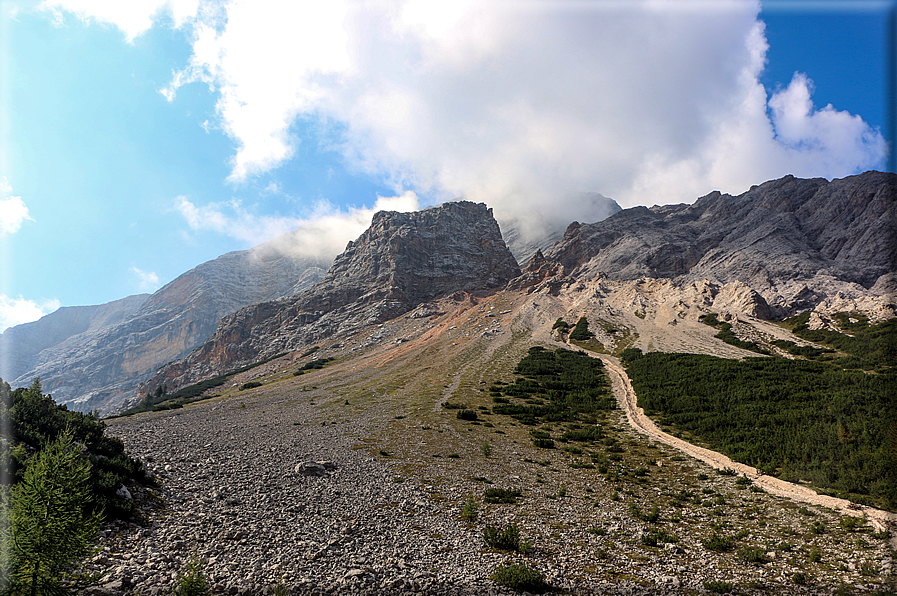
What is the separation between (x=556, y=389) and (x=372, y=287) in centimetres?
12077

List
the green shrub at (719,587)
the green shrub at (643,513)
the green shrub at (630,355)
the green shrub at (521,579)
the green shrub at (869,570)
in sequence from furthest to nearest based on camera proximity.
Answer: the green shrub at (630,355) < the green shrub at (643,513) < the green shrub at (869,570) < the green shrub at (719,587) < the green shrub at (521,579)

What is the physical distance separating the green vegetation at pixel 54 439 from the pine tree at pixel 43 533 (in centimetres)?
426

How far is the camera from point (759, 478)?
20.9 meters

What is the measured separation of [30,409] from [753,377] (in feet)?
196

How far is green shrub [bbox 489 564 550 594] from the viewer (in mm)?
10508

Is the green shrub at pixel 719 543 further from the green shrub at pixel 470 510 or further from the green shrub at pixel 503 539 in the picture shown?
the green shrub at pixel 470 510

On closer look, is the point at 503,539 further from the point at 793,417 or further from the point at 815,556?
the point at 793,417

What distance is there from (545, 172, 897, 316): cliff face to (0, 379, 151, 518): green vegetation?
123344mm

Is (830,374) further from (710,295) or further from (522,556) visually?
(710,295)

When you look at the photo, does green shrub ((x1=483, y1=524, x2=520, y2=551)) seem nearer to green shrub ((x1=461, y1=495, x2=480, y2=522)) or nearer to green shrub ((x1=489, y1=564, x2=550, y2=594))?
green shrub ((x1=489, y1=564, x2=550, y2=594))

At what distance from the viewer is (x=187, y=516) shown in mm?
13320

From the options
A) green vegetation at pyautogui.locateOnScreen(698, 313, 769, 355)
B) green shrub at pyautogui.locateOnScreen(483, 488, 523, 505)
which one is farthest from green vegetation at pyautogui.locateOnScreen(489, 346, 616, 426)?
green vegetation at pyautogui.locateOnScreen(698, 313, 769, 355)

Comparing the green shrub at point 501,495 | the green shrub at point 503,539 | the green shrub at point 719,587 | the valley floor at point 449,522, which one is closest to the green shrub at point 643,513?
the valley floor at point 449,522

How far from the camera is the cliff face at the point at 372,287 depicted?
143 meters
